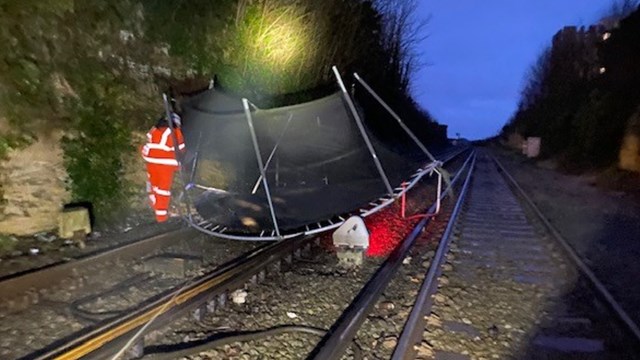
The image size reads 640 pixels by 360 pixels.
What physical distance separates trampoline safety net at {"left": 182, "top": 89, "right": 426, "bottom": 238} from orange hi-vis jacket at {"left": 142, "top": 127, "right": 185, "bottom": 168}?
71 cm

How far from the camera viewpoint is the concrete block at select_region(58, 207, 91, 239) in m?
8.10

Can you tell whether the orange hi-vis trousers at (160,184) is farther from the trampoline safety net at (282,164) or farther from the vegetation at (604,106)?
the vegetation at (604,106)

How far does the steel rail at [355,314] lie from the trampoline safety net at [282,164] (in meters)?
1.38

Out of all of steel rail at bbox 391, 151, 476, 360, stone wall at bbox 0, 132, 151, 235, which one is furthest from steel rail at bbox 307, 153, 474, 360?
stone wall at bbox 0, 132, 151, 235

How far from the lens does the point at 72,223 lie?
815cm

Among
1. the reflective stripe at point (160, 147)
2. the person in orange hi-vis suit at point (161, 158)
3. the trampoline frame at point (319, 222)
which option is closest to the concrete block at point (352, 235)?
the trampoline frame at point (319, 222)

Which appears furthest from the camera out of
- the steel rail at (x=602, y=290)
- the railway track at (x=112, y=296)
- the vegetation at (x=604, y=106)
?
the vegetation at (x=604, y=106)

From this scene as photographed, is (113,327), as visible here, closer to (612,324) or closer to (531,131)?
(612,324)

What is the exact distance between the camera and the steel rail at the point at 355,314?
460 centimetres

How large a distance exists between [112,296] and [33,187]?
326 centimetres

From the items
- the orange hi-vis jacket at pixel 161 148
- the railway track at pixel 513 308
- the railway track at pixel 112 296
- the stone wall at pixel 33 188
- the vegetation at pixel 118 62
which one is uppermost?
the vegetation at pixel 118 62

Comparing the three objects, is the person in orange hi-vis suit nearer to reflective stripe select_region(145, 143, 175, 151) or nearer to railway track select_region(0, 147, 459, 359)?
reflective stripe select_region(145, 143, 175, 151)

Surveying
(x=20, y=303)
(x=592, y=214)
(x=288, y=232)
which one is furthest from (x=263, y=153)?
(x=592, y=214)

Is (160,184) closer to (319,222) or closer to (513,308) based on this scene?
(319,222)
